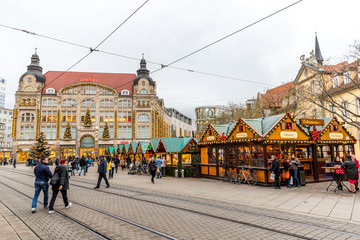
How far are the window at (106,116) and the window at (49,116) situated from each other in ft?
36.5

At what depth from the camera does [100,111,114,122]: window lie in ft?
206

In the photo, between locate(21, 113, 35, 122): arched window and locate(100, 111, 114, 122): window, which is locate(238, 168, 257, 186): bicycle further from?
locate(21, 113, 35, 122): arched window

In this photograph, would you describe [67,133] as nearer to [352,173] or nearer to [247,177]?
[247,177]

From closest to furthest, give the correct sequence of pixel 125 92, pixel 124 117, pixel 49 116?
pixel 49 116 → pixel 124 117 → pixel 125 92

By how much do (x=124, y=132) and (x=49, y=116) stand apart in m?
18.6

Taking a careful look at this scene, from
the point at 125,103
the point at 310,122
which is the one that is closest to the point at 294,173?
the point at 310,122

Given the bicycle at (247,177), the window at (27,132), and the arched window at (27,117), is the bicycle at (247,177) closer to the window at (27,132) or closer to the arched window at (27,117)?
the window at (27,132)

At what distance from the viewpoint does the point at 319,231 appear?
595 cm

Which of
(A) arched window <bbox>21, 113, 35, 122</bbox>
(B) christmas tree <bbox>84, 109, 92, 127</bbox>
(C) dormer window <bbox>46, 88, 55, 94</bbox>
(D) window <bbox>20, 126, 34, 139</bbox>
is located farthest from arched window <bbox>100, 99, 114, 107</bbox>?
(D) window <bbox>20, 126, 34, 139</bbox>

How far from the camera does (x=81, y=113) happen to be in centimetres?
6234

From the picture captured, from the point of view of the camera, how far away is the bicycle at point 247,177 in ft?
48.5

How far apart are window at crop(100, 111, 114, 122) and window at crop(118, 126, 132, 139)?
10.7ft

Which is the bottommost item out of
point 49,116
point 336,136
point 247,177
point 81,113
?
point 247,177

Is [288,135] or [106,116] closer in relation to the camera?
[288,135]
